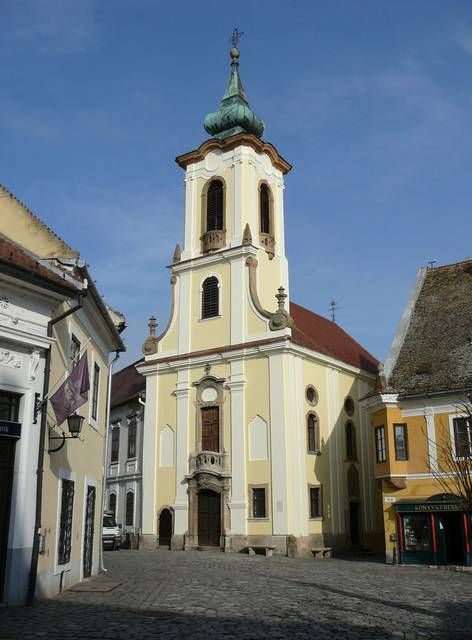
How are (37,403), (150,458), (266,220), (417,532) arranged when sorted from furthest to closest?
(266,220)
(150,458)
(417,532)
(37,403)

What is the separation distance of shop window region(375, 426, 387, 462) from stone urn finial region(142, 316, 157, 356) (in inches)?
562

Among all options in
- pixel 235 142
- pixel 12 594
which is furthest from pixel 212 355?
pixel 12 594

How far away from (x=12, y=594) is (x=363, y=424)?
29.2 meters

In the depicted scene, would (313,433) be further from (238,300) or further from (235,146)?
(235,146)

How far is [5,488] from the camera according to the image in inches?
481

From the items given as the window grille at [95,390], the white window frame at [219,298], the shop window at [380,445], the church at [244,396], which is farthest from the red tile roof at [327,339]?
the window grille at [95,390]

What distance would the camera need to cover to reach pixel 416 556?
82.7 ft

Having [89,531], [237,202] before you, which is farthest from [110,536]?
[237,202]

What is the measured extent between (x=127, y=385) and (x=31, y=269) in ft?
117

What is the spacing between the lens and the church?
33.0 metres

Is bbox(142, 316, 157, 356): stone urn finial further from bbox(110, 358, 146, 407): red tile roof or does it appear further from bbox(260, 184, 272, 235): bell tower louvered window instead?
bbox(260, 184, 272, 235): bell tower louvered window

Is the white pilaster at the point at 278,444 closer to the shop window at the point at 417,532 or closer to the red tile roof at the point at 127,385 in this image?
the shop window at the point at 417,532

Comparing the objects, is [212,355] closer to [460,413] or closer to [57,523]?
[460,413]

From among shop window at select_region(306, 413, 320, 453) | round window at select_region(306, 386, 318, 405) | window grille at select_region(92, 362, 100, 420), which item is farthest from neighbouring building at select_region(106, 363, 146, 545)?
window grille at select_region(92, 362, 100, 420)
